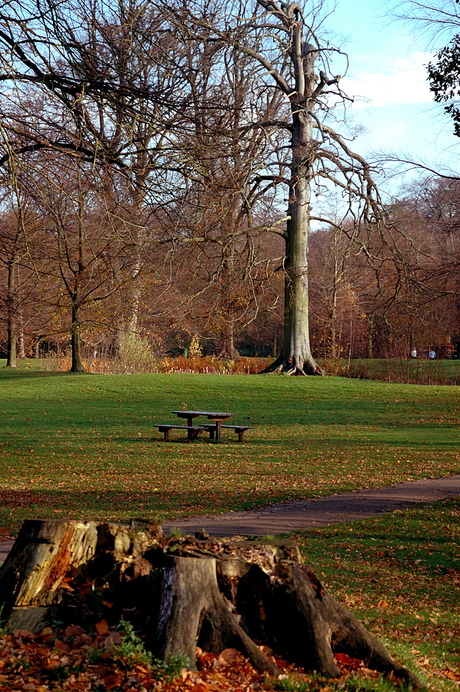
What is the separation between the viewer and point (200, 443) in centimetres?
1848

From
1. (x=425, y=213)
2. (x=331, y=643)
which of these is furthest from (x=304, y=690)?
(x=425, y=213)

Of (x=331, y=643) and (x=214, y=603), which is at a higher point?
(x=214, y=603)

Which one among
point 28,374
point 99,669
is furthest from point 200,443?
point 28,374

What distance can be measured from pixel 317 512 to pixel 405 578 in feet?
10.7

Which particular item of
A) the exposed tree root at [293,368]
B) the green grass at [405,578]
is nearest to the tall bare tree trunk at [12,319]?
the exposed tree root at [293,368]

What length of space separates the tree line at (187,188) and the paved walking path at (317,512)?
13.5 feet

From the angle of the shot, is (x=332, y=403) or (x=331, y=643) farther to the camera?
(x=332, y=403)

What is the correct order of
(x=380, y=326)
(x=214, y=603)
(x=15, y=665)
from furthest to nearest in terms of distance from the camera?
1. (x=380, y=326)
2. (x=214, y=603)
3. (x=15, y=665)

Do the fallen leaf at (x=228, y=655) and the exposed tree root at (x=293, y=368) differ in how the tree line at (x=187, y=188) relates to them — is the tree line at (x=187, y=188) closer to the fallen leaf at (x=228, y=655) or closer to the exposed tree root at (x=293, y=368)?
the exposed tree root at (x=293, y=368)

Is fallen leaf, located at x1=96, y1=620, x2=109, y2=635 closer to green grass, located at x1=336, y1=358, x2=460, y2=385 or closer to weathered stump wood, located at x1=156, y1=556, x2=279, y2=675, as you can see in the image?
weathered stump wood, located at x1=156, y1=556, x2=279, y2=675

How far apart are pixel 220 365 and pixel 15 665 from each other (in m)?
32.7

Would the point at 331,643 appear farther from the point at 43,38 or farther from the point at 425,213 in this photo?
the point at 425,213

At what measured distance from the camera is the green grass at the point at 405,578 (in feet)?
16.9

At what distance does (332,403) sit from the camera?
2675 cm
